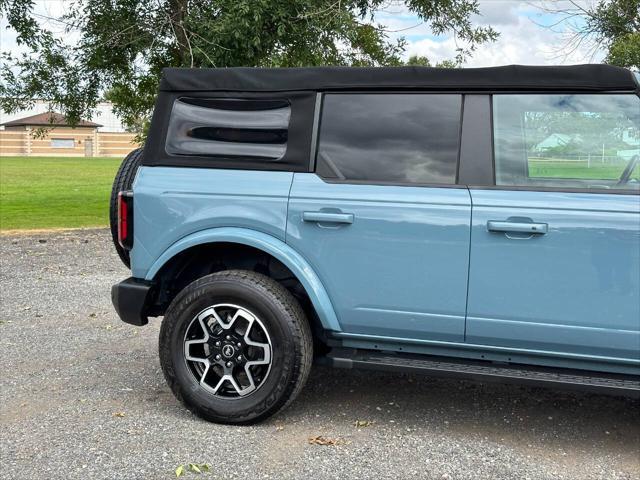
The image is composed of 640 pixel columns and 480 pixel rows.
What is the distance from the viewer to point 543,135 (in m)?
3.98

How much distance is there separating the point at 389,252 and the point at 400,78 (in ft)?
3.16

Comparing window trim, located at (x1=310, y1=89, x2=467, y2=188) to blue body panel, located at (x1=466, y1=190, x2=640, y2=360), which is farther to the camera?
window trim, located at (x1=310, y1=89, x2=467, y2=188)

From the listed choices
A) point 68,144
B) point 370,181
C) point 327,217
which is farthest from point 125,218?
point 68,144

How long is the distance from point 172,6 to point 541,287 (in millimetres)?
9806

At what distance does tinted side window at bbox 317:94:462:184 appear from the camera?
4129 mm

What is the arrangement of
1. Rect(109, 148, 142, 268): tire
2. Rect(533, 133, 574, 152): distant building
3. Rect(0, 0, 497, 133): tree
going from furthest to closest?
1. Rect(0, 0, 497, 133): tree
2. Rect(109, 148, 142, 268): tire
3. Rect(533, 133, 574, 152): distant building

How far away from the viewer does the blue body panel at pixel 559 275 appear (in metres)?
3.73

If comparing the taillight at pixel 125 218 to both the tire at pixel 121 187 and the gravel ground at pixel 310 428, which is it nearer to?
the tire at pixel 121 187

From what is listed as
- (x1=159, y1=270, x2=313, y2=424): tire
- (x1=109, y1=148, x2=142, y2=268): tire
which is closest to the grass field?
(x1=159, y1=270, x2=313, y2=424): tire

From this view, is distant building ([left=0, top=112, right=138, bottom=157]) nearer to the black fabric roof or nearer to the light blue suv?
the black fabric roof

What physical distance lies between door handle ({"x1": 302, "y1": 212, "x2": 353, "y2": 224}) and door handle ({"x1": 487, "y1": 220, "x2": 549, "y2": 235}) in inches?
29.1

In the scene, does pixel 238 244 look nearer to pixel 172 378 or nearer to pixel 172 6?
pixel 172 378

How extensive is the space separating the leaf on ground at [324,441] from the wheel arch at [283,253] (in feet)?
1.93

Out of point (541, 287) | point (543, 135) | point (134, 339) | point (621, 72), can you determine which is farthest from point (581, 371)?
point (134, 339)
